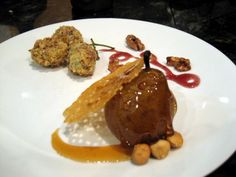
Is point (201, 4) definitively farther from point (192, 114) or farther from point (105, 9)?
point (192, 114)

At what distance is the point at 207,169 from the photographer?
2.99ft

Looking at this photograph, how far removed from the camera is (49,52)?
138 cm

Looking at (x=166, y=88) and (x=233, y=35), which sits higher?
(x=166, y=88)

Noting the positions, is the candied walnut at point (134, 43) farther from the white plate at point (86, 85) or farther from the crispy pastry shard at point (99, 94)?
the crispy pastry shard at point (99, 94)

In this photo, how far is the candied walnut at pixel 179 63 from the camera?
1.33 m

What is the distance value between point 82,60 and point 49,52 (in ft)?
0.47

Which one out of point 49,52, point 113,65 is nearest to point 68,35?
point 49,52

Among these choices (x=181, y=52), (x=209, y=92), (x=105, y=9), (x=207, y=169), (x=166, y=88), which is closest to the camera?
(x=207, y=169)

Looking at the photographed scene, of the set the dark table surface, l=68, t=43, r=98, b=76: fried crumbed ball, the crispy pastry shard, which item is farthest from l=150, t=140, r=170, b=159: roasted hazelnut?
the dark table surface

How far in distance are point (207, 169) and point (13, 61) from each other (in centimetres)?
88

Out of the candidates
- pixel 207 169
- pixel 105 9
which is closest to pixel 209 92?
pixel 207 169

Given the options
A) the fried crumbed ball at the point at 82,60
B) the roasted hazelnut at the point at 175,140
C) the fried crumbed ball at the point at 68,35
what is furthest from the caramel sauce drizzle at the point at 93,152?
the fried crumbed ball at the point at 68,35

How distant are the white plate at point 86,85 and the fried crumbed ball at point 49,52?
1.4 inches

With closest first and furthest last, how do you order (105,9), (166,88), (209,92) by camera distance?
(166,88)
(209,92)
(105,9)
